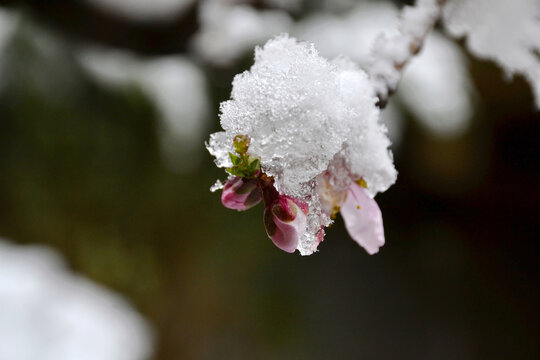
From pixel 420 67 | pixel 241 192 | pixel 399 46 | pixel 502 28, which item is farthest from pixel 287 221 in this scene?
pixel 420 67

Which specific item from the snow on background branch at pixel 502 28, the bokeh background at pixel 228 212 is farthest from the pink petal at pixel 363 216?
the bokeh background at pixel 228 212

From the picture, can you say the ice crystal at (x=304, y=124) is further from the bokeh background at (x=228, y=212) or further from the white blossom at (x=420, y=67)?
the bokeh background at (x=228, y=212)

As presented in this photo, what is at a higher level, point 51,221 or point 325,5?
Result: point 325,5

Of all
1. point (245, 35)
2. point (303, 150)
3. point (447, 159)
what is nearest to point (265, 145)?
point (303, 150)

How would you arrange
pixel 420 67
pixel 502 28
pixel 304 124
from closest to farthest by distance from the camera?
pixel 304 124, pixel 502 28, pixel 420 67

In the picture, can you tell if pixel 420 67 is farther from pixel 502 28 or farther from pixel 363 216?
pixel 363 216

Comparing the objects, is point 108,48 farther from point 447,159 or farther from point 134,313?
point 447,159

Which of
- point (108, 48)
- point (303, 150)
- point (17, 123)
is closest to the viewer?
point (303, 150)
